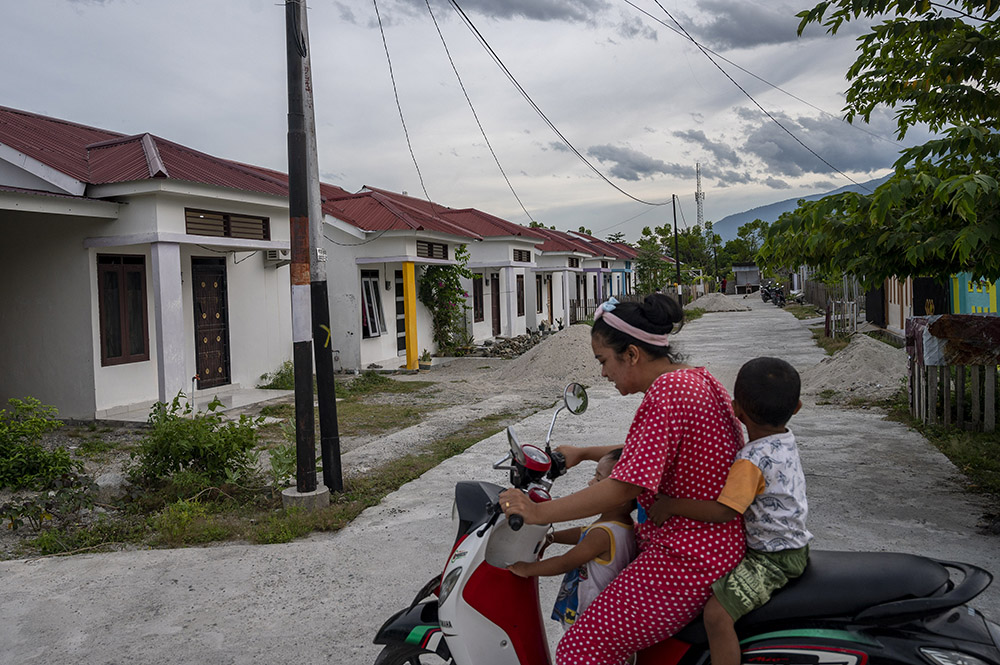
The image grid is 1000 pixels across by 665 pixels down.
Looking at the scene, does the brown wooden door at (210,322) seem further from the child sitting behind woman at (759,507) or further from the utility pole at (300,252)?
the child sitting behind woman at (759,507)

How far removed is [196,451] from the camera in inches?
251

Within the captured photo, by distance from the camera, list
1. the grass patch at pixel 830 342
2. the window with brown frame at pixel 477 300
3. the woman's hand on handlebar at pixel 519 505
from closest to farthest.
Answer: the woman's hand on handlebar at pixel 519 505 < the grass patch at pixel 830 342 < the window with brown frame at pixel 477 300

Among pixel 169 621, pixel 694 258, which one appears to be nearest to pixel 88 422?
pixel 169 621

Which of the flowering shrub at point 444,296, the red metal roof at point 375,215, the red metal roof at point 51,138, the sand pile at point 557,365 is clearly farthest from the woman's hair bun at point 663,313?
the flowering shrub at point 444,296

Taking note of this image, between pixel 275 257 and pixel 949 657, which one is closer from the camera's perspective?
pixel 949 657

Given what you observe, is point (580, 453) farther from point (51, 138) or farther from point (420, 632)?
point (51, 138)

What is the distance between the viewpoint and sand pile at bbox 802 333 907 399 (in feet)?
36.4

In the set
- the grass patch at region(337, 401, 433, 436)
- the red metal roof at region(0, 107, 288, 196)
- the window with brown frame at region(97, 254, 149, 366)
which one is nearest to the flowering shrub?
the red metal roof at region(0, 107, 288, 196)

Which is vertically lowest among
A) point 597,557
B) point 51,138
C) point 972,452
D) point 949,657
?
point 972,452

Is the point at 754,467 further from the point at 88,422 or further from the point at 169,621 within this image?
the point at 88,422

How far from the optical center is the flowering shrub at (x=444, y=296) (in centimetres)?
1959

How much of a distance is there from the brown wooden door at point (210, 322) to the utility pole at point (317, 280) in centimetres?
728

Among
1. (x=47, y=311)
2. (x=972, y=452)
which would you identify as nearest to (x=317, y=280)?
(x=972, y=452)

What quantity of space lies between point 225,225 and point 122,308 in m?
1.92
